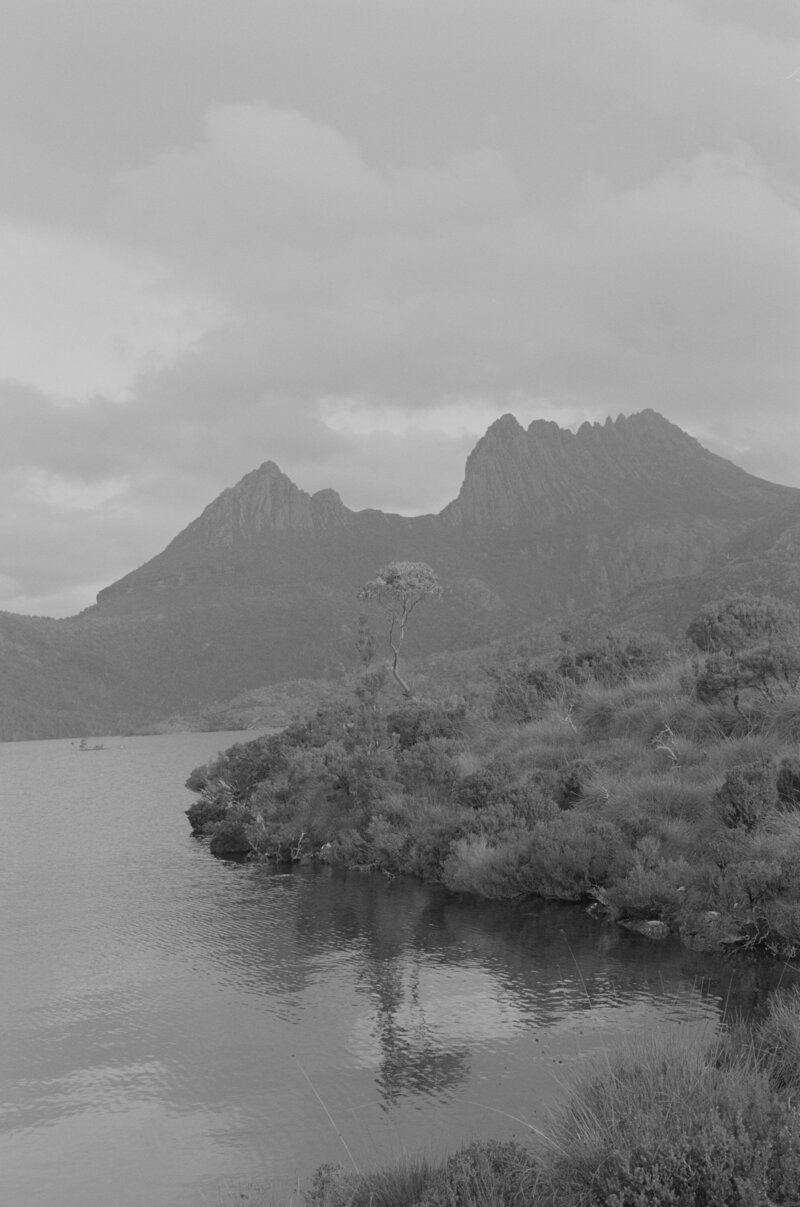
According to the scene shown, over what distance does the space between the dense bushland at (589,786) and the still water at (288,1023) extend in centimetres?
107

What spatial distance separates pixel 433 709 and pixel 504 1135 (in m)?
24.7

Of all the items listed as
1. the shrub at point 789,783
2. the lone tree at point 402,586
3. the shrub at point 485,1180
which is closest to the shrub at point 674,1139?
the shrub at point 485,1180

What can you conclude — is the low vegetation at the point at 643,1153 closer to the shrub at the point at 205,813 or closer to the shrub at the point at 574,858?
the shrub at the point at 574,858

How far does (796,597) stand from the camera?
82062 mm

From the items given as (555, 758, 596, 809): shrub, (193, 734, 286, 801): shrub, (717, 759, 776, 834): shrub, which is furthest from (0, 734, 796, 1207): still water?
(193, 734, 286, 801): shrub

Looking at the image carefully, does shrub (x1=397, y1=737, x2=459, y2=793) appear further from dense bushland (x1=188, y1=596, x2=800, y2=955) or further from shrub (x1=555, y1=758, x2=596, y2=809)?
shrub (x1=555, y1=758, x2=596, y2=809)

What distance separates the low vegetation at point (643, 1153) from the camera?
5797 millimetres

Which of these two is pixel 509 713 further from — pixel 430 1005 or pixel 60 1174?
pixel 60 1174

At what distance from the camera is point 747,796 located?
1783cm

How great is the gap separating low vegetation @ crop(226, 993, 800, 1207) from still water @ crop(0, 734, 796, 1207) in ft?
6.19

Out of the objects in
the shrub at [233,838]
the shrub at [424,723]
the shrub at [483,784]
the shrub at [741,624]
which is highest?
the shrub at [741,624]

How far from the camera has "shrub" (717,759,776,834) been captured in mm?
17797

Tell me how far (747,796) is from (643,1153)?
12877 mm

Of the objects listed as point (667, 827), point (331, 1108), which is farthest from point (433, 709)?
point (331, 1108)
